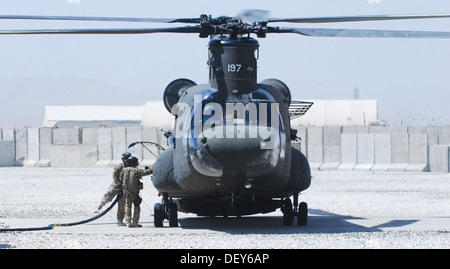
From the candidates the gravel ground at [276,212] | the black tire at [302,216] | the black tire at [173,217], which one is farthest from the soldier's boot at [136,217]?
the black tire at [302,216]

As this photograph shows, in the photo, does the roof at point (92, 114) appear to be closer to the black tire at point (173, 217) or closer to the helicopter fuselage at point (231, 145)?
the black tire at point (173, 217)

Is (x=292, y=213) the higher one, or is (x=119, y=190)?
(x=119, y=190)

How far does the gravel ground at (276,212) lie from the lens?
12.3m

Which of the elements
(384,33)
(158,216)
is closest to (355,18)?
(384,33)

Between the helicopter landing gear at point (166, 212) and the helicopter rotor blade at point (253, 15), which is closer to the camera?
the helicopter rotor blade at point (253, 15)

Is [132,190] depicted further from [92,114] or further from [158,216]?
[92,114]

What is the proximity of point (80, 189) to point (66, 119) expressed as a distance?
57.1 m

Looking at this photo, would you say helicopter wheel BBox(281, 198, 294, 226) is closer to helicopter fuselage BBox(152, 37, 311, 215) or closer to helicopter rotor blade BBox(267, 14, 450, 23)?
helicopter fuselage BBox(152, 37, 311, 215)

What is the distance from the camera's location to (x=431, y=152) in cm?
3938

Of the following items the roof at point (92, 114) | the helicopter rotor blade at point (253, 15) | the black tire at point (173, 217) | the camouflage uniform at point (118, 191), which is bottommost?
the black tire at point (173, 217)

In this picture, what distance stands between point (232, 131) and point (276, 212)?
6.79 metres

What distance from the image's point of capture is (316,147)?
145 feet

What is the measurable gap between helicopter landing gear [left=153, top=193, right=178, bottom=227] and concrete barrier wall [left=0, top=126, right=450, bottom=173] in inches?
901

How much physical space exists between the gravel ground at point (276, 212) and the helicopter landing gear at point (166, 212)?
71 cm
